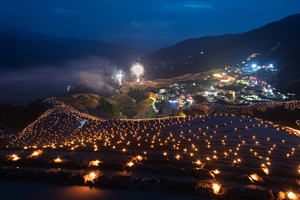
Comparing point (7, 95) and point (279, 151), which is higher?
point (7, 95)

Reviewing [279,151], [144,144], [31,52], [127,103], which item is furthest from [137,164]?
[31,52]

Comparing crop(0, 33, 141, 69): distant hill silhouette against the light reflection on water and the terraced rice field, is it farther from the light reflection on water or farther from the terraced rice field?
the light reflection on water

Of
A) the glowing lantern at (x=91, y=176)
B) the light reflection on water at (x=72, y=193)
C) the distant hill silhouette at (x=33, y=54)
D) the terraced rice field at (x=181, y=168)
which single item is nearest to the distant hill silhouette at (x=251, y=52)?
the distant hill silhouette at (x=33, y=54)

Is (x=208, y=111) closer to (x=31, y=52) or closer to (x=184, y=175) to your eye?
(x=184, y=175)

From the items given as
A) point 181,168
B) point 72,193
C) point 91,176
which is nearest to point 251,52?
point 181,168

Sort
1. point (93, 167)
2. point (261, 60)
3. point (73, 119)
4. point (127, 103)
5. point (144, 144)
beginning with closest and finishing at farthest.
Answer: point (93, 167) → point (144, 144) → point (73, 119) → point (127, 103) → point (261, 60)

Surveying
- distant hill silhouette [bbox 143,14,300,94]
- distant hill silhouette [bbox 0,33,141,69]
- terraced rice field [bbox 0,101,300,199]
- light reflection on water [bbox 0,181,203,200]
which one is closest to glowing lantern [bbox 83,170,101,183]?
terraced rice field [bbox 0,101,300,199]

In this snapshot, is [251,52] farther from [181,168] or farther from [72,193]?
[72,193]
